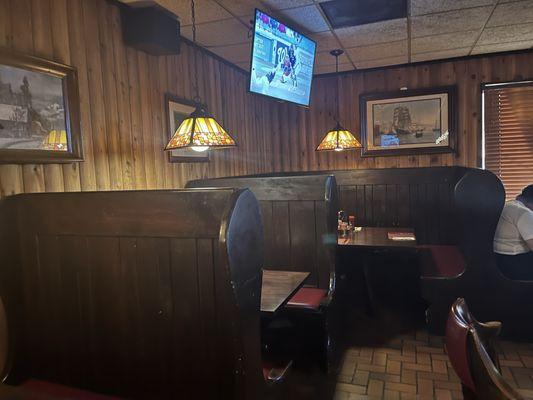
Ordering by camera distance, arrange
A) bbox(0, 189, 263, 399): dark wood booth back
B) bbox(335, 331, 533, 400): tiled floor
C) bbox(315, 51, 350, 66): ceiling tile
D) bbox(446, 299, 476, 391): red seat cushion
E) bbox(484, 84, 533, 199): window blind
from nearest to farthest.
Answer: bbox(446, 299, 476, 391): red seat cushion → bbox(0, 189, 263, 399): dark wood booth back → bbox(335, 331, 533, 400): tiled floor → bbox(315, 51, 350, 66): ceiling tile → bbox(484, 84, 533, 199): window blind

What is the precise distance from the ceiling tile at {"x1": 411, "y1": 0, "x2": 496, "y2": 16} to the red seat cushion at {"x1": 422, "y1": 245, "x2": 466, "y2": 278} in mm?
2084

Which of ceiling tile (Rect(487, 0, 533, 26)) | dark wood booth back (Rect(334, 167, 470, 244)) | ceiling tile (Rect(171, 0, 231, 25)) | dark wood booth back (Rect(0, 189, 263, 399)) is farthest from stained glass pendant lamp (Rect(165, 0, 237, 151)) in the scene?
ceiling tile (Rect(487, 0, 533, 26))

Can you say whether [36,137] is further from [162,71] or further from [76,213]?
[162,71]

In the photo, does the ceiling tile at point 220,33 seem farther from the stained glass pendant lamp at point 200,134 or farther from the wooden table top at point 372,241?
the wooden table top at point 372,241

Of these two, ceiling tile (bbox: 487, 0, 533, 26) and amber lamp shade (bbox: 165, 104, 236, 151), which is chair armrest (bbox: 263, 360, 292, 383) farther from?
ceiling tile (bbox: 487, 0, 533, 26)

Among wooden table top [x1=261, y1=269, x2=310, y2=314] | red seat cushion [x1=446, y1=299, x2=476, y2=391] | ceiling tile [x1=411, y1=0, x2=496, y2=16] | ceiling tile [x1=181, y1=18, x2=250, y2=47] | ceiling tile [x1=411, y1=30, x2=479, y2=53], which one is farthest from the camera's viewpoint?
ceiling tile [x1=411, y1=30, x2=479, y2=53]

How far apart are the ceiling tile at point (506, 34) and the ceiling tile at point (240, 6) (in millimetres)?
2342

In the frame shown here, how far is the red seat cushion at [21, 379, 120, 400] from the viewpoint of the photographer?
58.5 inches

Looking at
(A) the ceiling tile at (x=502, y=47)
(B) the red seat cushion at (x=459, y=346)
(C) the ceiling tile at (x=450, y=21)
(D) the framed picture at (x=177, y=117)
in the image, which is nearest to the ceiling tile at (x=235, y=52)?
(D) the framed picture at (x=177, y=117)

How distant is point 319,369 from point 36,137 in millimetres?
2281

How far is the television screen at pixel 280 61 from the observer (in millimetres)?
2906

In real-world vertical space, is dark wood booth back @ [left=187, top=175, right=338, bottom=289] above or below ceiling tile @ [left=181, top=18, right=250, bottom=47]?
below

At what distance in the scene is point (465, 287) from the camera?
3.06 metres

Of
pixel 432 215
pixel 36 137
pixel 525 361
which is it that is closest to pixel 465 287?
pixel 525 361
